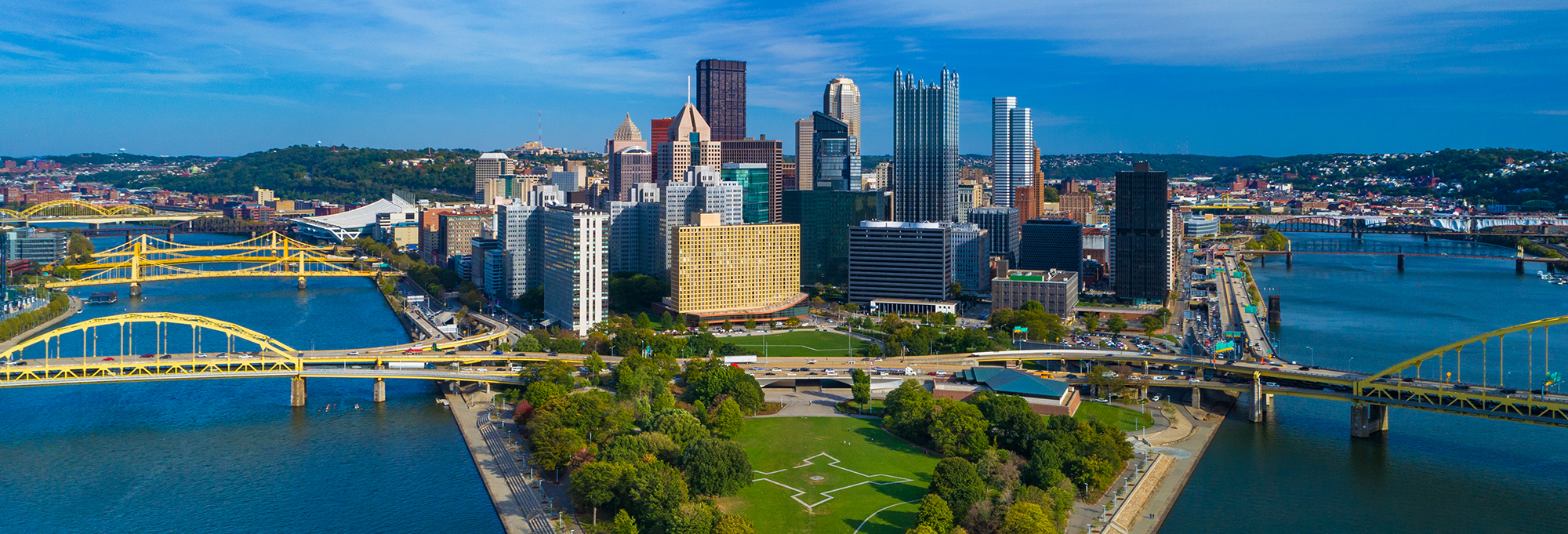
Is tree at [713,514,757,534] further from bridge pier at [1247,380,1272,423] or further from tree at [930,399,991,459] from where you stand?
bridge pier at [1247,380,1272,423]

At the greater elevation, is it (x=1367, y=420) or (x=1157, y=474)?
(x=1367, y=420)

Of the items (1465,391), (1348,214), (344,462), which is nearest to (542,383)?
(344,462)

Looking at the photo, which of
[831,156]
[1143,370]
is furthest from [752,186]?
[1143,370]

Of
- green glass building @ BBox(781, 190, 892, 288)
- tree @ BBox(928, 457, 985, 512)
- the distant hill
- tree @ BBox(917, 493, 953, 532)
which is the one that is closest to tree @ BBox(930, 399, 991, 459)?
tree @ BBox(928, 457, 985, 512)

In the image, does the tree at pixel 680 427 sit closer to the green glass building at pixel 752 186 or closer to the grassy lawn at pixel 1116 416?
the grassy lawn at pixel 1116 416

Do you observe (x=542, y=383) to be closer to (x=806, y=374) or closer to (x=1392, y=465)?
(x=806, y=374)

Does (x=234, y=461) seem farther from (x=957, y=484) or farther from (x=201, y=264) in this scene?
(x=201, y=264)
